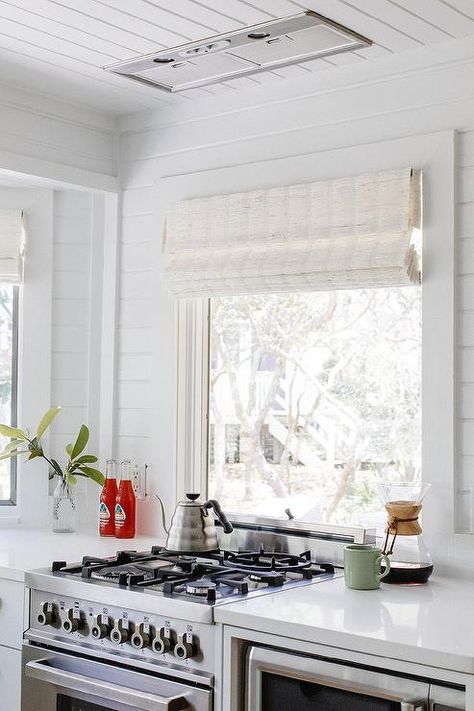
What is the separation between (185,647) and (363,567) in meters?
0.51

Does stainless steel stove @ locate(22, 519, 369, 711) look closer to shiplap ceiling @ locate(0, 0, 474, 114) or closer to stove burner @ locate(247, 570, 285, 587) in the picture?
stove burner @ locate(247, 570, 285, 587)

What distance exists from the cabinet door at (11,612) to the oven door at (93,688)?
7 cm

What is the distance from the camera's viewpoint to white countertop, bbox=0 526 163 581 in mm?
2736

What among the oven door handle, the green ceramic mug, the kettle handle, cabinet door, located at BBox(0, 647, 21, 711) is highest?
the kettle handle

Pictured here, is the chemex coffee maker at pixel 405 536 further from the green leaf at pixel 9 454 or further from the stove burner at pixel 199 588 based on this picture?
the green leaf at pixel 9 454

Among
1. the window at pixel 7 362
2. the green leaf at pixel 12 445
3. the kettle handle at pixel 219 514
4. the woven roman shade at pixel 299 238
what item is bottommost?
the kettle handle at pixel 219 514

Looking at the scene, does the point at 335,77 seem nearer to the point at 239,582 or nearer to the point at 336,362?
the point at 336,362

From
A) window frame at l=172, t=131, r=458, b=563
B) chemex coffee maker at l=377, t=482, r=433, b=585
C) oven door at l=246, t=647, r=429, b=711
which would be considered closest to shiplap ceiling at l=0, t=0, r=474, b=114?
window frame at l=172, t=131, r=458, b=563

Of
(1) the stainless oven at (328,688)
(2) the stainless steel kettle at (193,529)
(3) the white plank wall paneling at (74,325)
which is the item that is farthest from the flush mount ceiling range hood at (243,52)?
(1) the stainless oven at (328,688)

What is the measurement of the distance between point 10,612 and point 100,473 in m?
0.78

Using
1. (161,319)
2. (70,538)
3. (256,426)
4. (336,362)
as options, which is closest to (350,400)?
(336,362)

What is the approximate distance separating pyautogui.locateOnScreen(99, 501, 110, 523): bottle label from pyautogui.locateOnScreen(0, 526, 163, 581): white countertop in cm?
6

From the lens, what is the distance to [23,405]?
11.3 ft

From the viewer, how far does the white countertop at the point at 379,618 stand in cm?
191
